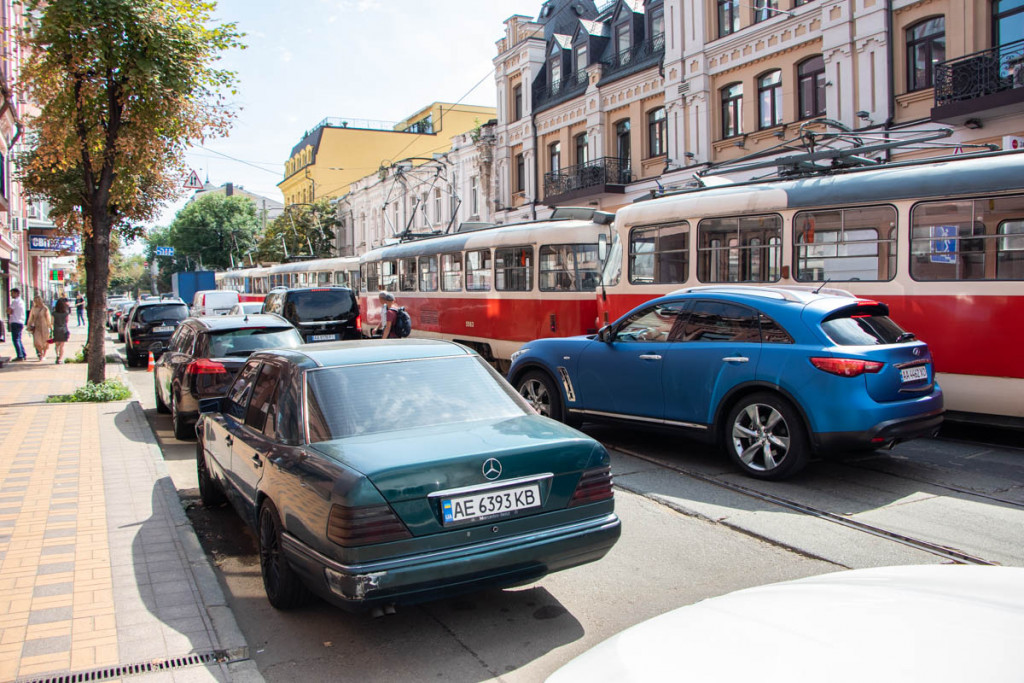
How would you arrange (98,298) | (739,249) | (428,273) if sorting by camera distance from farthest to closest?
(428,273) < (98,298) < (739,249)

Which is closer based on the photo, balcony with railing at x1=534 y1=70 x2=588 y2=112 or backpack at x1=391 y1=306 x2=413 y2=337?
backpack at x1=391 y1=306 x2=413 y2=337

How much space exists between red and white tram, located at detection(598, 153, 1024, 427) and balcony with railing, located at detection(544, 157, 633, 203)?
16.0m

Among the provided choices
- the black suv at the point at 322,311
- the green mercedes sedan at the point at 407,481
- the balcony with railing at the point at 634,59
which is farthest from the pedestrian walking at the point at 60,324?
the balcony with railing at the point at 634,59

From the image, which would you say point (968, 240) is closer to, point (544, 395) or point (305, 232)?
point (544, 395)

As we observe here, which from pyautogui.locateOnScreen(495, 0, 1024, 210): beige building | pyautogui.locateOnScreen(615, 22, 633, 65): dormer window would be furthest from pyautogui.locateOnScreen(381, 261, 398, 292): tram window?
pyautogui.locateOnScreen(615, 22, 633, 65): dormer window

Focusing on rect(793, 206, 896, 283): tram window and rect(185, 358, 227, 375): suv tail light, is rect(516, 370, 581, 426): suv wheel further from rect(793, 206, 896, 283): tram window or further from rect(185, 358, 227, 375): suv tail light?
rect(185, 358, 227, 375): suv tail light

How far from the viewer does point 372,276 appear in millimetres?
23562

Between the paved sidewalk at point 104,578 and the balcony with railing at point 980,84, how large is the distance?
1582cm

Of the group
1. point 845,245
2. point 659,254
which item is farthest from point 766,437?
point 659,254

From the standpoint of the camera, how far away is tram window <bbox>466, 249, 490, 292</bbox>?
54.9 ft

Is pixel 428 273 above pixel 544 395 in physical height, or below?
above

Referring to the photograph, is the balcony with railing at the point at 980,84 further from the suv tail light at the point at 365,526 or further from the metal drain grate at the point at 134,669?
the metal drain grate at the point at 134,669

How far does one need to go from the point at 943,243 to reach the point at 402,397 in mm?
6947

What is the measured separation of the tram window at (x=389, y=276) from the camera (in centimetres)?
2145
